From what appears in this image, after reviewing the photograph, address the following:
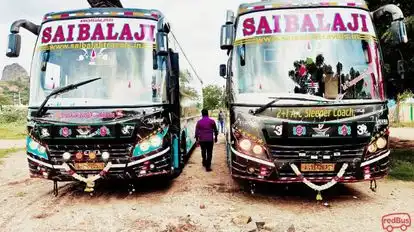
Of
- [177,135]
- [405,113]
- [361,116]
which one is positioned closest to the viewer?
[361,116]

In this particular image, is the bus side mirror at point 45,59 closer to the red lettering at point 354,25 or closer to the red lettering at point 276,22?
the red lettering at point 276,22

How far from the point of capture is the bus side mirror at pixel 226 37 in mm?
7121

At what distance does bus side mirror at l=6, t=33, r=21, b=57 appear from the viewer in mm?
7465

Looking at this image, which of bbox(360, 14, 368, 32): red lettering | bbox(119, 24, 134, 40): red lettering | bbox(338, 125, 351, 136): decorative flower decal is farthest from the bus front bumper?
bbox(360, 14, 368, 32): red lettering

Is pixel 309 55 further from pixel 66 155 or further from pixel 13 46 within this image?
pixel 13 46

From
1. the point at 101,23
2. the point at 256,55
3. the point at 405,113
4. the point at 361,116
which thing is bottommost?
the point at 405,113

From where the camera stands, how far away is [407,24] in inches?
388

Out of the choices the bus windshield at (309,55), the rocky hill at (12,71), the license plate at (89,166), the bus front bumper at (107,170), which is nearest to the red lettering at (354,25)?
the bus windshield at (309,55)

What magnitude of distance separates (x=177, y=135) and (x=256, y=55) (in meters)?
3.12

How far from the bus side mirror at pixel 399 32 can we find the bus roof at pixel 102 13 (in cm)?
401

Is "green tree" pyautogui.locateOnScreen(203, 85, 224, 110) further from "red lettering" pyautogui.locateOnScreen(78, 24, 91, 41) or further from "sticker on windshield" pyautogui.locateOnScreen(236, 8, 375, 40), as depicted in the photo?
"sticker on windshield" pyautogui.locateOnScreen(236, 8, 375, 40)

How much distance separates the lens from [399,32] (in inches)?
272

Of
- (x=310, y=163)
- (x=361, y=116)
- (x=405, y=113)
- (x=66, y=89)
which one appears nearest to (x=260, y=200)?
(x=310, y=163)

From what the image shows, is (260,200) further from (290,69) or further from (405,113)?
(405,113)
